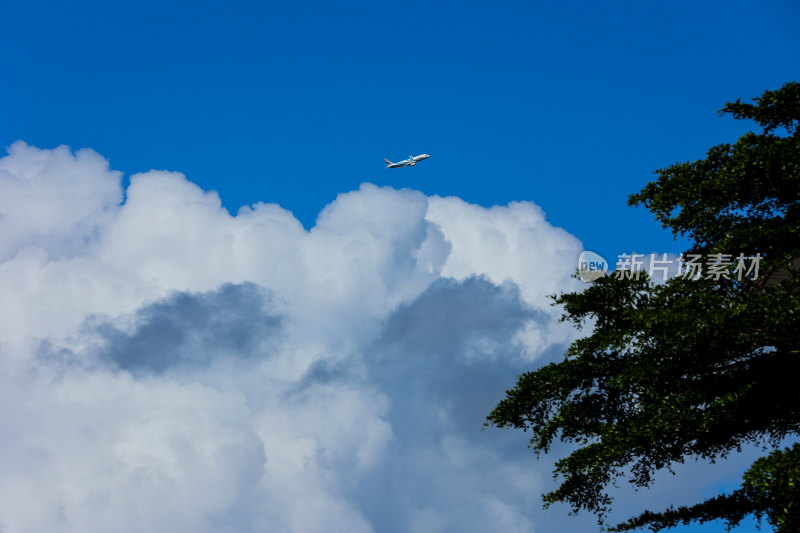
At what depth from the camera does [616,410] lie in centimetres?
2450

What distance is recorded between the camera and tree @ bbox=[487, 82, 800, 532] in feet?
65.1

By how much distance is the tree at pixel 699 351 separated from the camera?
19.8 meters

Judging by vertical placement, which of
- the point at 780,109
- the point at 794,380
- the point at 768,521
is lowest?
the point at 768,521

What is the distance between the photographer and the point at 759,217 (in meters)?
21.8

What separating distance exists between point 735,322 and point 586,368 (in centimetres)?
560

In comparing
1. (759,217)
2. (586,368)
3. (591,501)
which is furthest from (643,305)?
(591,501)

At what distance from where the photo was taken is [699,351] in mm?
20406

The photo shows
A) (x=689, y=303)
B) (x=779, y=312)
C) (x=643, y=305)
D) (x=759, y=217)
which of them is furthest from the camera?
(x=643, y=305)

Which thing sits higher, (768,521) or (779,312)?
(779,312)

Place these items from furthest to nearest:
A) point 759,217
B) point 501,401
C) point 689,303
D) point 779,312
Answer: point 501,401 < point 759,217 < point 689,303 < point 779,312

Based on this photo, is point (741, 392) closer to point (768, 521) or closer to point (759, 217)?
point (768, 521)

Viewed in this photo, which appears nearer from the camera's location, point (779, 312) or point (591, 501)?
point (779, 312)

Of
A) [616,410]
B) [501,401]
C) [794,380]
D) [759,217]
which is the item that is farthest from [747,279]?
[501,401]

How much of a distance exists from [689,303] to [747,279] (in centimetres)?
220
